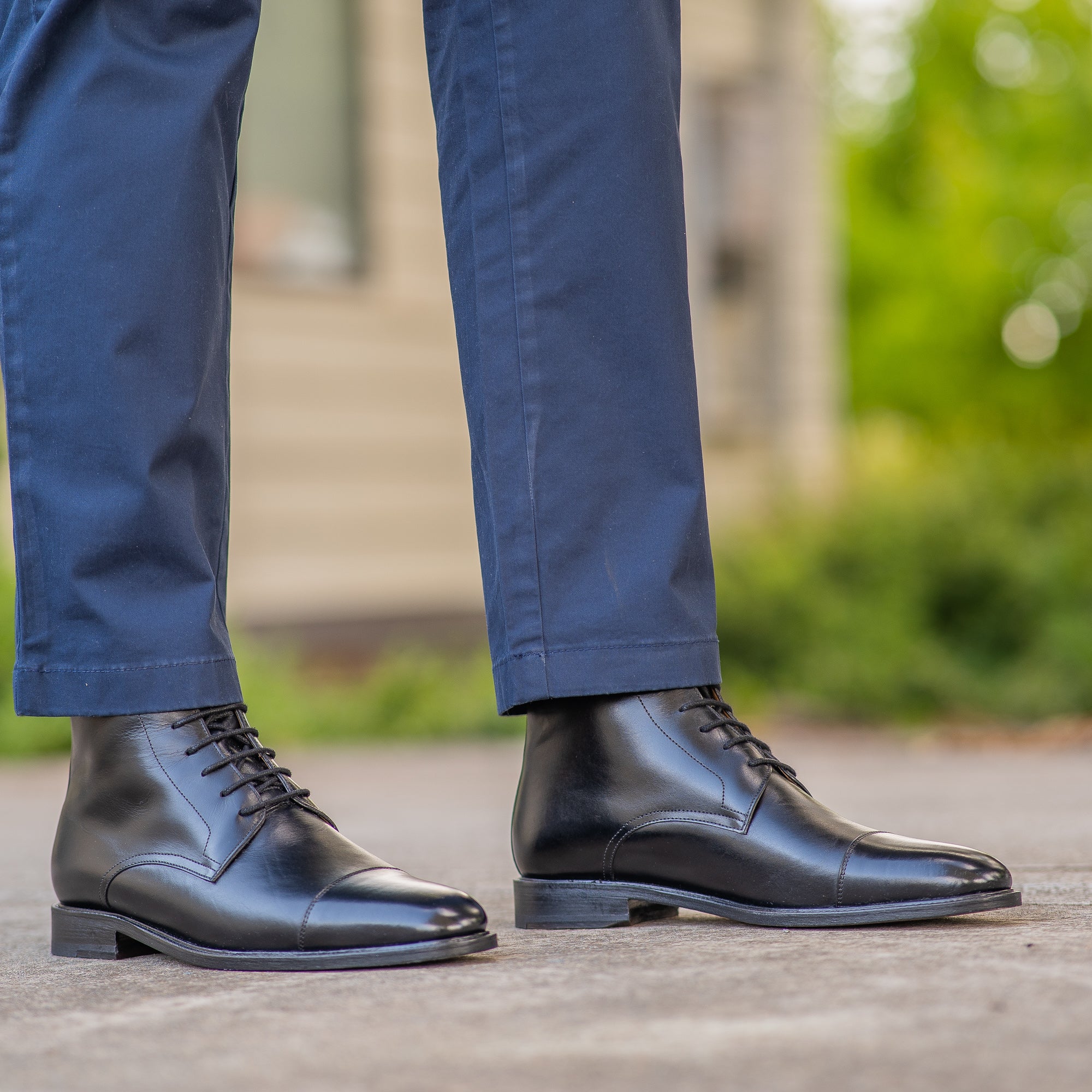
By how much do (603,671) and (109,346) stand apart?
0.50 metres

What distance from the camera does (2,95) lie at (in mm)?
1291

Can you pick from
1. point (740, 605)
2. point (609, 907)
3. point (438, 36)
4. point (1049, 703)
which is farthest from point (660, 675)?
point (740, 605)

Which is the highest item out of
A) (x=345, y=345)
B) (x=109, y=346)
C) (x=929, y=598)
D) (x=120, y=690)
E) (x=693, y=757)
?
(x=345, y=345)

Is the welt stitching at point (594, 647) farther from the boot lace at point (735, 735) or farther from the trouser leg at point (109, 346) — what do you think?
the trouser leg at point (109, 346)

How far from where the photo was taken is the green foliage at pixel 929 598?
155 inches

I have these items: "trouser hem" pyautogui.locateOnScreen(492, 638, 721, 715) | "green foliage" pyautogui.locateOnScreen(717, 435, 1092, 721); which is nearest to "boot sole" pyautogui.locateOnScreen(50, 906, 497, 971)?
"trouser hem" pyautogui.locateOnScreen(492, 638, 721, 715)

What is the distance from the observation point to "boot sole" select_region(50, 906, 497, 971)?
1.15 metres

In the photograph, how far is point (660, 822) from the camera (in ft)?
4.30

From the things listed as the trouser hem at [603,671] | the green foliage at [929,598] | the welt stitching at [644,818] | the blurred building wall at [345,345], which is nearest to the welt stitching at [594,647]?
the trouser hem at [603,671]

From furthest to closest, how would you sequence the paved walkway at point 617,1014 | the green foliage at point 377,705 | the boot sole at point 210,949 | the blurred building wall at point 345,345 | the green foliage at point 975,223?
1. the green foliage at point 975,223
2. the blurred building wall at point 345,345
3. the green foliage at point 377,705
4. the boot sole at point 210,949
5. the paved walkway at point 617,1014

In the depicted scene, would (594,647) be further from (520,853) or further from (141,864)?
(141,864)

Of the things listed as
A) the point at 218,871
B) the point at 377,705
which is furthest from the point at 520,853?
the point at 377,705

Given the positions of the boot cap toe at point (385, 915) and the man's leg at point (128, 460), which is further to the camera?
the man's leg at point (128, 460)

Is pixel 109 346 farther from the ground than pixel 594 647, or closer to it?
farther from the ground
